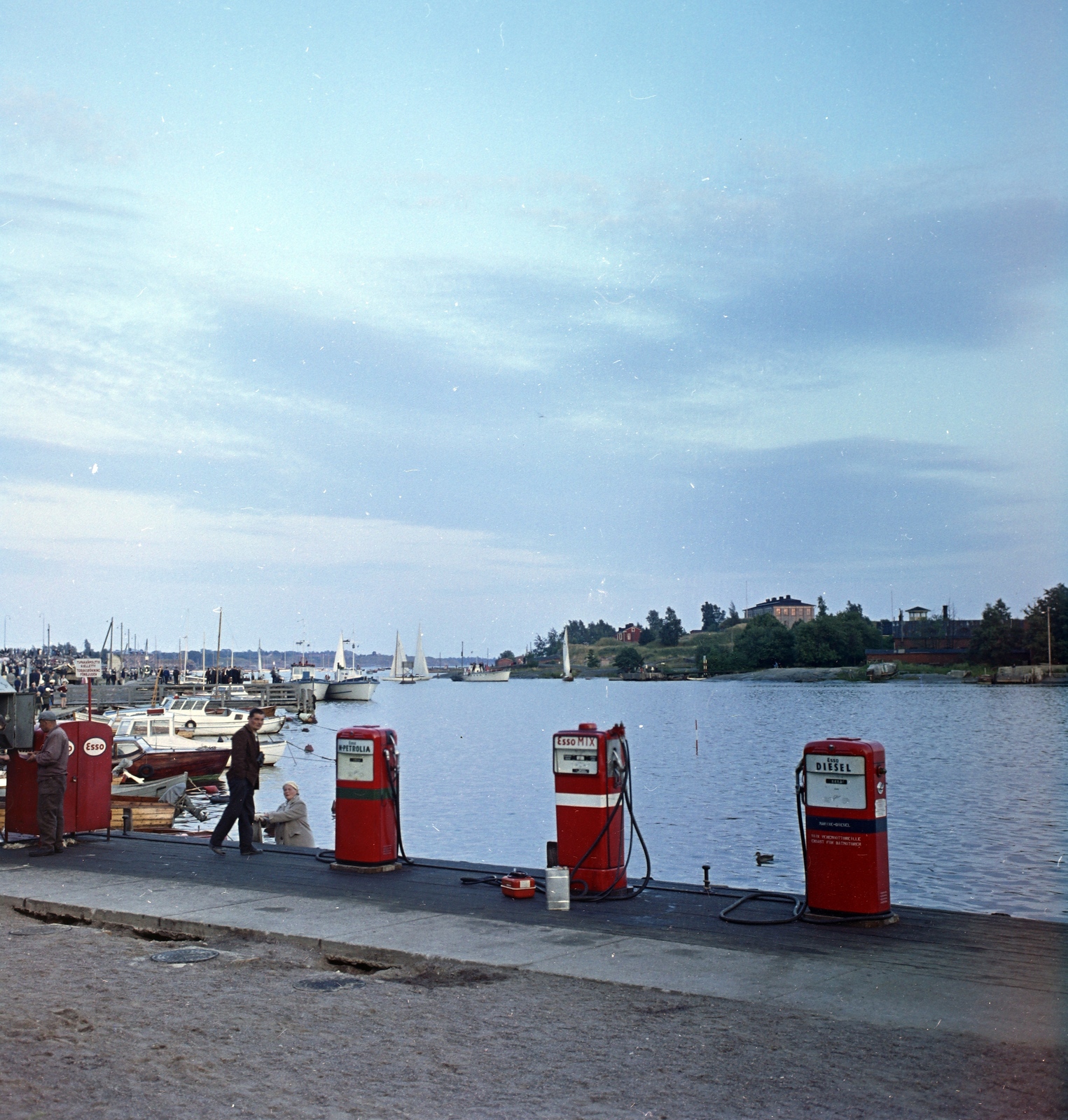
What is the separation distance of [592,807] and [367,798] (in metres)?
2.84

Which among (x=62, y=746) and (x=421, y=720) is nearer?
(x=62, y=746)

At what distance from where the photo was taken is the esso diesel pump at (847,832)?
34.7ft

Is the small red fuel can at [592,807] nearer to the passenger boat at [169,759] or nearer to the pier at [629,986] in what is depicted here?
the pier at [629,986]

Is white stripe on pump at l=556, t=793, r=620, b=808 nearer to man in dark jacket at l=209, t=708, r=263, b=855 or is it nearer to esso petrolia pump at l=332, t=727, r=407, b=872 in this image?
esso petrolia pump at l=332, t=727, r=407, b=872

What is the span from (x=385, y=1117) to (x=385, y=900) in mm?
5996

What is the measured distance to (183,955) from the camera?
10.1 metres

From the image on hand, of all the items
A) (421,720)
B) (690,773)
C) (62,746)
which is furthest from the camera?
(421,720)

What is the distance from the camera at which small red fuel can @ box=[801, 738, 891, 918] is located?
1056cm

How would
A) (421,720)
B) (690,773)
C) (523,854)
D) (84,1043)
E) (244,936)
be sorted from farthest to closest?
(421,720) < (690,773) < (523,854) < (244,936) < (84,1043)

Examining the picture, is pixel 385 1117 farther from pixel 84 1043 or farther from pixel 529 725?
pixel 529 725

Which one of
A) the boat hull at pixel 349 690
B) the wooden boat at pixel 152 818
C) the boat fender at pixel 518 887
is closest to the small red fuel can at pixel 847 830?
the boat fender at pixel 518 887

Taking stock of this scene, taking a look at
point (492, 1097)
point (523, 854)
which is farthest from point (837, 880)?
point (523, 854)

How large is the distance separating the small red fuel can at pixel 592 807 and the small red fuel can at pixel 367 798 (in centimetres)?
221

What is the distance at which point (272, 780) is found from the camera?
56.5 meters
